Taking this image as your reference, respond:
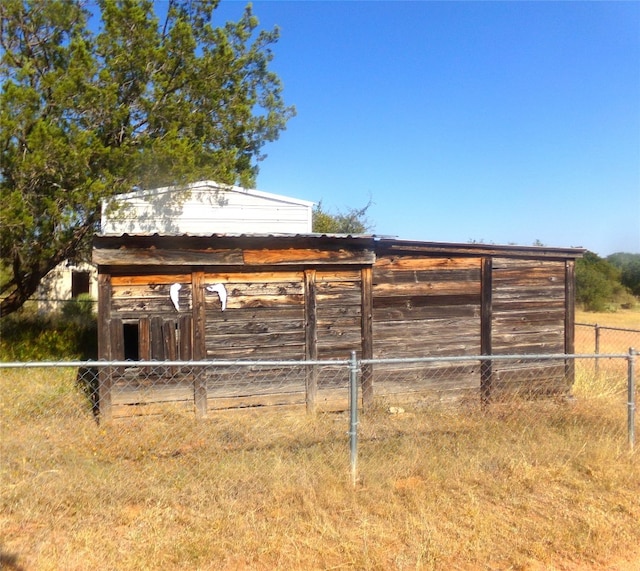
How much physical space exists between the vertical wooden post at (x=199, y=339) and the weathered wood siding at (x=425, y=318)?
8.05 feet

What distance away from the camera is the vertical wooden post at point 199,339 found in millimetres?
6676

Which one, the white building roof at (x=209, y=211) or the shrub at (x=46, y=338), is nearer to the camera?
the white building roof at (x=209, y=211)

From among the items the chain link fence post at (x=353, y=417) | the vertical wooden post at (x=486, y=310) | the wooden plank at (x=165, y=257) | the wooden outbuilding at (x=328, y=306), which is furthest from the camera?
the vertical wooden post at (x=486, y=310)

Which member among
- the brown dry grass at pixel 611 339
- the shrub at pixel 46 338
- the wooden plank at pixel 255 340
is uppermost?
the wooden plank at pixel 255 340

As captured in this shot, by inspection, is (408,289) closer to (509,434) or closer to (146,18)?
(509,434)

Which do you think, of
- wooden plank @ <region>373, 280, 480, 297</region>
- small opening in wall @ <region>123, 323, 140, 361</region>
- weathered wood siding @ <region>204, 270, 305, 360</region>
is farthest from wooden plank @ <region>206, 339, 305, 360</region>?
small opening in wall @ <region>123, 323, 140, 361</region>

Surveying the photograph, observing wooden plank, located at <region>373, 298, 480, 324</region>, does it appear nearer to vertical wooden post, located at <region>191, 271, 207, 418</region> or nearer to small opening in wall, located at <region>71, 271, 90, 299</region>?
vertical wooden post, located at <region>191, 271, 207, 418</region>

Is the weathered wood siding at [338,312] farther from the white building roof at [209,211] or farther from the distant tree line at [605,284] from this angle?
the distant tree line at [605,284]

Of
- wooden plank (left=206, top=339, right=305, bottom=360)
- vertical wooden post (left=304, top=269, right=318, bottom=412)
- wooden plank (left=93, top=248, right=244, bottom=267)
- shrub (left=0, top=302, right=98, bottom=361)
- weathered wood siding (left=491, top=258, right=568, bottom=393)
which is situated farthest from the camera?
shrub (left=0, top=302, right=98, bottom=361)

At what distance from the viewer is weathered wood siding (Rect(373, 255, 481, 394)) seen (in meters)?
7.45

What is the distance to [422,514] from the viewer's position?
3.79m

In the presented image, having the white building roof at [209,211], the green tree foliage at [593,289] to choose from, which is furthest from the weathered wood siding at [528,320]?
the green tree foliage at [593,289]

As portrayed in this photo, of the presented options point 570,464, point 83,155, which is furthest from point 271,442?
point 83,155

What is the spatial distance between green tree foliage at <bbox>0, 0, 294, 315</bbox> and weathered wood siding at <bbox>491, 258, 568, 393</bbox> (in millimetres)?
6730
